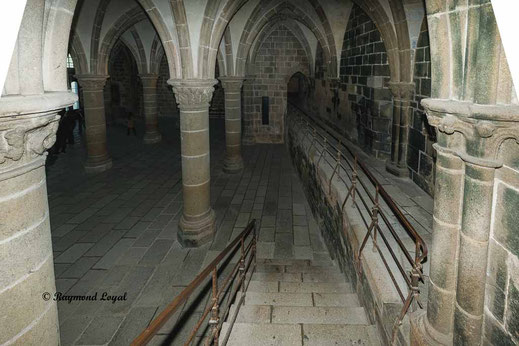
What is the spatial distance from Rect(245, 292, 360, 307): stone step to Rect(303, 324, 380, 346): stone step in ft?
2.75

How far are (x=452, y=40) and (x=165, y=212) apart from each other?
20.8 feet

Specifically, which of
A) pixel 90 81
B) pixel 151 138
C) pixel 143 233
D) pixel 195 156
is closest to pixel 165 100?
pixel 151 138

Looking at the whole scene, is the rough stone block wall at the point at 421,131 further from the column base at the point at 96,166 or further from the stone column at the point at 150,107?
the stone column at the point at 150,107

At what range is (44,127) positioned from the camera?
2.18 meters

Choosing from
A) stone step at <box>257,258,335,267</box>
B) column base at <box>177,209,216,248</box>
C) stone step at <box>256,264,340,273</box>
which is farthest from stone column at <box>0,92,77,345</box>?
column base at <box>177,209,216,248</box>

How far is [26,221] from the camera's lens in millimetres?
2094

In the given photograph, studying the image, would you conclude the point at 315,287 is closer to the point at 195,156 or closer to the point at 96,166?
the point at 195,156

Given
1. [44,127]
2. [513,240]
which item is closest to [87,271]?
[44,127]

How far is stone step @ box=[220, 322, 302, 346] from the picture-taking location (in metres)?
2.96

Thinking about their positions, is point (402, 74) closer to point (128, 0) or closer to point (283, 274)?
point (283, 274)

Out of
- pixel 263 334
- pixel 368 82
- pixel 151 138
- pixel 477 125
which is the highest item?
pixel 368 82

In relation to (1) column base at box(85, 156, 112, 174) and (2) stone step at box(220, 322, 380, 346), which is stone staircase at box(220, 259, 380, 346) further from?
(1) column base at box(85, 156, 112, 174)

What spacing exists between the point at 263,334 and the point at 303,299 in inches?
44.6

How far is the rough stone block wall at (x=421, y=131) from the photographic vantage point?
611 cm
